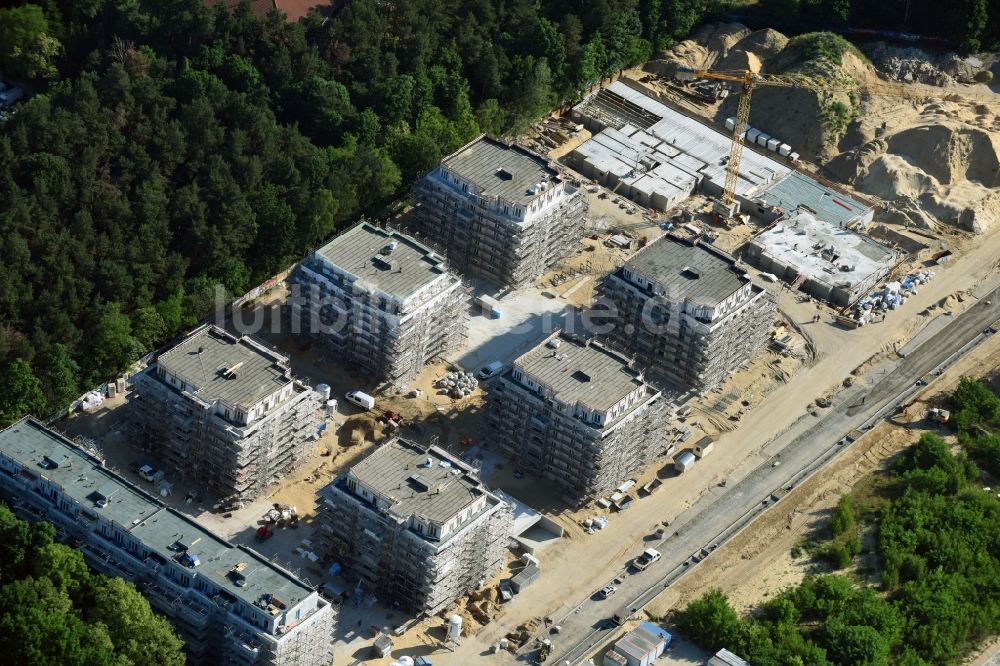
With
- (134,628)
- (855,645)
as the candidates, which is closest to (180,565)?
(134,628)

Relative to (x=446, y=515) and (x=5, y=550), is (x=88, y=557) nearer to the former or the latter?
(x=5, y=550)

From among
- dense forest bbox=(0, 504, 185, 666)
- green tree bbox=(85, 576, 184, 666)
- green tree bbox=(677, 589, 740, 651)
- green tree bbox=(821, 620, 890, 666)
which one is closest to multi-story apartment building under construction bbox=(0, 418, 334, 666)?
dense forest bbox=(0, 504, 185, 666)

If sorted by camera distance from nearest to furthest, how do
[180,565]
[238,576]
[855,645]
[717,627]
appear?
[238,576]
[180,565]
[855,645]
[717,627]

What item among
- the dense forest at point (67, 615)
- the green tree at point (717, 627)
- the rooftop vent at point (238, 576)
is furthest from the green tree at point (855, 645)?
the dense forest at point (67, 615)

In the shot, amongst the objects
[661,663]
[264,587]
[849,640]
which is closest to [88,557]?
[264,587]

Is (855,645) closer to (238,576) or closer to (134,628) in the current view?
(238,576)

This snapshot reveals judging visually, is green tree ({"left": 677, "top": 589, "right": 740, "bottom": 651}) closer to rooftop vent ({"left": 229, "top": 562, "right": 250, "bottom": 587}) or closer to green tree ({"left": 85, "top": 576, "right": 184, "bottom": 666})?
rooftop vent ({"left": 229, "top": 562, "right": 250, "bottom": 587})

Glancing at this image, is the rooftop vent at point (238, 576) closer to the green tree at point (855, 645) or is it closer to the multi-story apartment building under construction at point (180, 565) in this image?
the multi-story apartment building under construction at point (180, 565)
